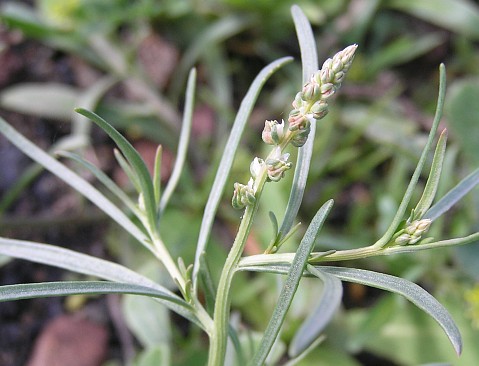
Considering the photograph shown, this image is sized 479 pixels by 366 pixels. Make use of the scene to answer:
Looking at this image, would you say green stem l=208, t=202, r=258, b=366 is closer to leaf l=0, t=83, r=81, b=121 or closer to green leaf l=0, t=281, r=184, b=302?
green leaf l=0, t=281, r=184, b=302

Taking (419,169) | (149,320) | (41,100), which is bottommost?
(149,320)

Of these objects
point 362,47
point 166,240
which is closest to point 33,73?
point 166,240

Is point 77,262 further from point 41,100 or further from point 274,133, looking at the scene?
point 41,100

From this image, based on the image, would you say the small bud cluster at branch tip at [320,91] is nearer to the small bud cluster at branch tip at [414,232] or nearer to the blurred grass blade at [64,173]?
the small bud cluster at branch tip at [414,232]

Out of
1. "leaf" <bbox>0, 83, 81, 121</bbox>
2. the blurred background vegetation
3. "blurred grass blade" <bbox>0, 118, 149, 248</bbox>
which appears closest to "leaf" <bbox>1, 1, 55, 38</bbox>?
the blurred background vegetation

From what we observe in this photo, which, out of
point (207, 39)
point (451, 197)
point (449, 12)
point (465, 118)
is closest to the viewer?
point (451, 197)

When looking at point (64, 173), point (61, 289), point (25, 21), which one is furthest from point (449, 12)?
point (61, 289)

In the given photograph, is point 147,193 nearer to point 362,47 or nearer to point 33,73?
point 33,73
